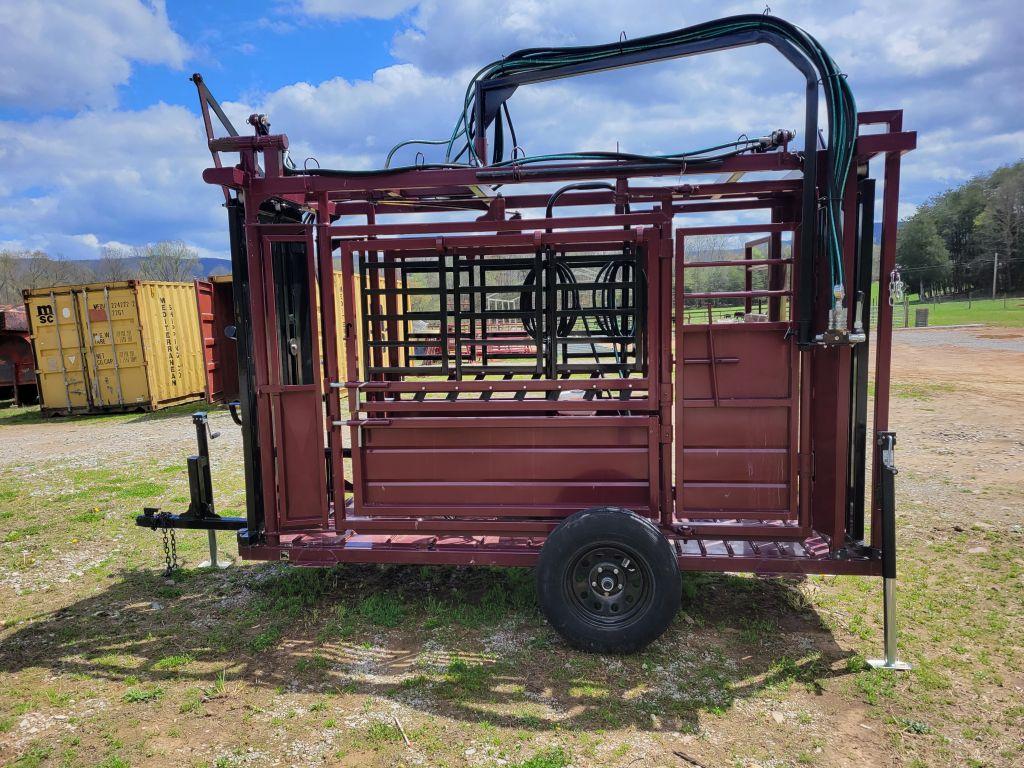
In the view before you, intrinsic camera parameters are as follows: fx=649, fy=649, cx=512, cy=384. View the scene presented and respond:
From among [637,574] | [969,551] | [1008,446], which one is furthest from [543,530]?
[1008,446]

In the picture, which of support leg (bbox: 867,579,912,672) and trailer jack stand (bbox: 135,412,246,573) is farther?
trailer jack stand (bbox: 135,412,246,573)

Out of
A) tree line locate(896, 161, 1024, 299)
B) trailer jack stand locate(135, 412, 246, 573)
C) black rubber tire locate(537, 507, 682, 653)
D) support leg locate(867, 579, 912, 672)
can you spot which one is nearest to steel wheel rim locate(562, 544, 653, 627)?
black rubber tire locate(537, 507, 682, 653)

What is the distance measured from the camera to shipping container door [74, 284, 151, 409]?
45.5 ft

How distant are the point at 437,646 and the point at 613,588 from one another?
3.84 feet

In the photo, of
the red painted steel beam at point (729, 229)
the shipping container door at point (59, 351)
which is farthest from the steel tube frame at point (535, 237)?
the shipping container door at point (59, 351)

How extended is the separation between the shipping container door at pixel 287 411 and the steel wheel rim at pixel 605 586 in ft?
5.88

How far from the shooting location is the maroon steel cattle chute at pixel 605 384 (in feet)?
12.6

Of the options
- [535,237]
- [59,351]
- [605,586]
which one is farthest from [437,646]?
[59,351]

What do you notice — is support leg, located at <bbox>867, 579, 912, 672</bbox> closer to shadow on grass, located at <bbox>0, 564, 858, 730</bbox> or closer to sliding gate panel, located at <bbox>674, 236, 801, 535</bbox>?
shadow on grass, located at <bbox>0, 564, 858, 730</bbox>

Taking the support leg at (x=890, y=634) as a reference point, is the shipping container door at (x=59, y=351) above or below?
above

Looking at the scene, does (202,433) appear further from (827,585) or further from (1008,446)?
(1008,446)

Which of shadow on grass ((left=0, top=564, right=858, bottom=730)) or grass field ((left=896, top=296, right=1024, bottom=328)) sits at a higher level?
grass field ((left=896, top=296, right=1024, bottom=328))

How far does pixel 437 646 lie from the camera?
4.09m

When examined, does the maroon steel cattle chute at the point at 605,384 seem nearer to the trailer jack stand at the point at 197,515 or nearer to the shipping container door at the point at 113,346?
the trailer jack stand at the point at 197,515
